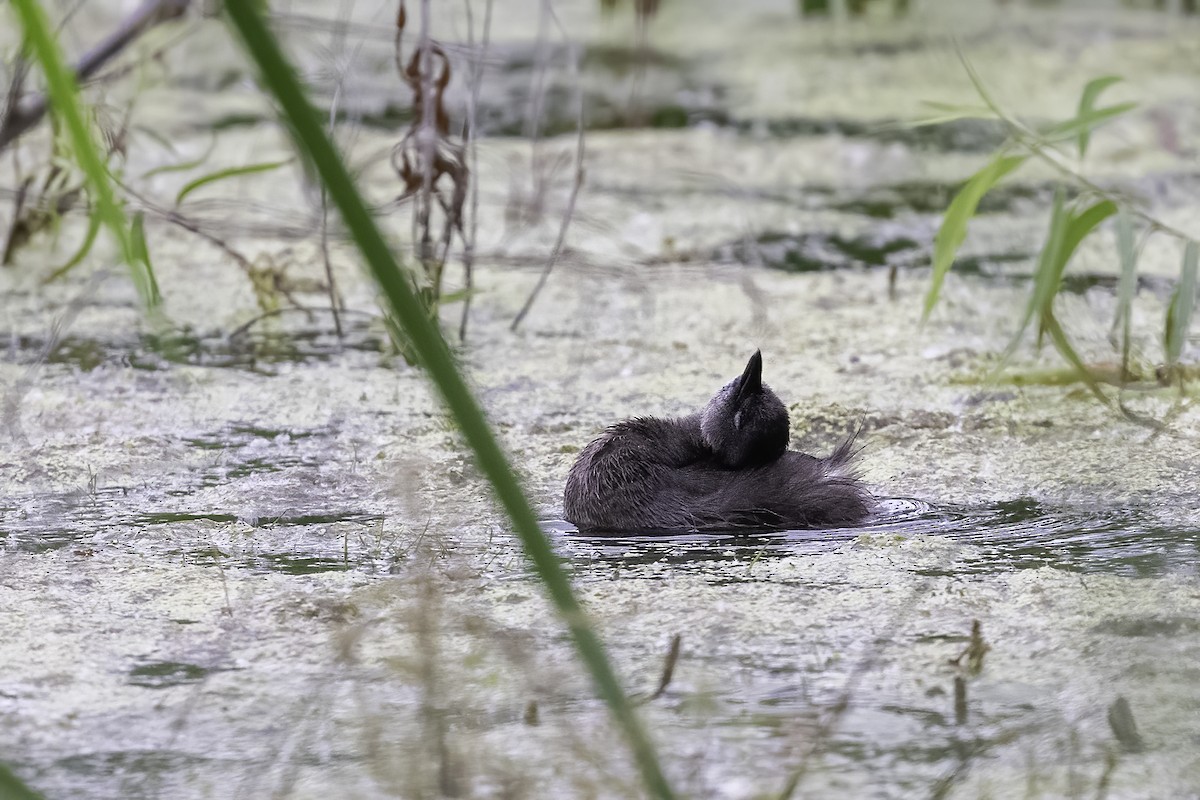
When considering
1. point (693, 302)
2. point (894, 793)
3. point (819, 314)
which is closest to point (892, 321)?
point (819, 314)

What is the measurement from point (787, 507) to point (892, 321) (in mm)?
1572

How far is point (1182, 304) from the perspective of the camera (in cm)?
330

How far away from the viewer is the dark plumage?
317 centimetres

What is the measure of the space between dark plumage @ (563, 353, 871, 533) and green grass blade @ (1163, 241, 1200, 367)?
727 mm

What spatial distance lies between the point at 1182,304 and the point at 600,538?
1.37 metres

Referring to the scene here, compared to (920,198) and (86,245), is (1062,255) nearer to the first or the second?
(86,245)

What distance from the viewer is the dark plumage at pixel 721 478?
3.17 metres

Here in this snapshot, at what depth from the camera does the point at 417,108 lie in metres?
4.20

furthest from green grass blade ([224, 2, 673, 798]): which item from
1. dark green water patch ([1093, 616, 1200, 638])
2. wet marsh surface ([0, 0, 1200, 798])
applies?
dark green water patch ([1093, 616, 1200, 638])

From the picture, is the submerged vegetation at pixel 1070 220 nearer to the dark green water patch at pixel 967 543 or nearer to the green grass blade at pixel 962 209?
the green grass blade at pixel 962 209

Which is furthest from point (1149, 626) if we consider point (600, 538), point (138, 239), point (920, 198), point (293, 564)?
point (920, 198)

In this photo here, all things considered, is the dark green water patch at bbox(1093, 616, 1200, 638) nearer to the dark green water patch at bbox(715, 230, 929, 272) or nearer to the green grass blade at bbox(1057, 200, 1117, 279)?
the green grass blade at bbox(1057, 200, 1117, 279)

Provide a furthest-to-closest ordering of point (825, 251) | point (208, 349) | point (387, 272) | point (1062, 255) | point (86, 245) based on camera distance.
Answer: point (825, 251) → point (208, 349) → point (86, 245) → point (1062, 255) → point (387, 272)

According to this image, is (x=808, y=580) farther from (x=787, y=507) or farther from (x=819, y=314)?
(x=819, y=314)
